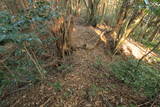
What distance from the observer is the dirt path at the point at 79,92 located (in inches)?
92.8

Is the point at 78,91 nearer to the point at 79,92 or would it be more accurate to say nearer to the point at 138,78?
the point at 79,92

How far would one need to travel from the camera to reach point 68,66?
3.32 meters

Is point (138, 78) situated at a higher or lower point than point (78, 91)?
higher

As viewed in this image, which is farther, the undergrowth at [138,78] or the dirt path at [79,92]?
the undergrowth at [138,78]

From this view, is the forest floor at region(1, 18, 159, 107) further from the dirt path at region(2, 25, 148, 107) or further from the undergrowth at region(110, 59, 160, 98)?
the undergrowth at region(110, 59, 160, 98)

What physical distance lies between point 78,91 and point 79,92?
39 mm

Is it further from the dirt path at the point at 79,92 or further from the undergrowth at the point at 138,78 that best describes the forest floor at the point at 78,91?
the undergrowth at the point at 138,78

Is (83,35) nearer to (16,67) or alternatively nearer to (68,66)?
(68,66)

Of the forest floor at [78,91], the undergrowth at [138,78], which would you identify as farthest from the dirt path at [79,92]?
the undergrowth at [138,78]

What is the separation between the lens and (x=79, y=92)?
258 cm

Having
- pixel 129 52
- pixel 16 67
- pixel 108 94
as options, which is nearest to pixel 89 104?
pixel 108 94

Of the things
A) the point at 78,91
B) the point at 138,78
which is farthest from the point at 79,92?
the point at 138,78

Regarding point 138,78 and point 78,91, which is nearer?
point 78,91

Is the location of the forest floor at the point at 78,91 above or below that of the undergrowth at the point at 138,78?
below
